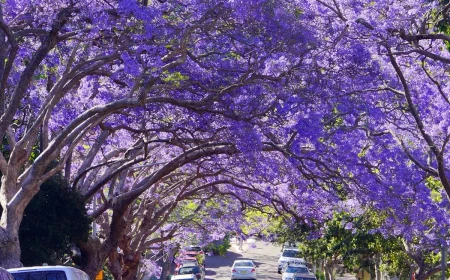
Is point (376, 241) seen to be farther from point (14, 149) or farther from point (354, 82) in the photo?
point (14, 149)

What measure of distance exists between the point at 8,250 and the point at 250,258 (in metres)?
61.1

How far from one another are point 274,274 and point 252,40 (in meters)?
41.9

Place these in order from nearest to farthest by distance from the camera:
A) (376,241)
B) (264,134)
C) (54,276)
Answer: (54,276) < (264,134) < (376,241)

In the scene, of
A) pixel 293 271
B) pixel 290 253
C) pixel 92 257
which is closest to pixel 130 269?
pixel 92 257

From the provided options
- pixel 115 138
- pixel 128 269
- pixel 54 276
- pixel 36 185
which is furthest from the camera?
pixel 128 269

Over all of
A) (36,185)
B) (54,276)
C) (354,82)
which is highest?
(354,82)

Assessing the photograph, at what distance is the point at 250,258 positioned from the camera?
245ft

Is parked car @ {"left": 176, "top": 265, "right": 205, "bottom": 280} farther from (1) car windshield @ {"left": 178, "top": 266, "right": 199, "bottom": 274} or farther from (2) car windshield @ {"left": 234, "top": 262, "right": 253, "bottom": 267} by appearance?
(2) car windshield @ {"left": 234, "top": 262, "right": 253, "bottom": 267}

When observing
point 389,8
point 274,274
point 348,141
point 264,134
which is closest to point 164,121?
point 264,134

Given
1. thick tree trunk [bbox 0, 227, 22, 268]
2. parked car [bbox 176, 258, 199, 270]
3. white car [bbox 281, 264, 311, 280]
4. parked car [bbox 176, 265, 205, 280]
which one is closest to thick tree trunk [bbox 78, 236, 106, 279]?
thick tree trunk [bbox 0, 227, 22, 268]

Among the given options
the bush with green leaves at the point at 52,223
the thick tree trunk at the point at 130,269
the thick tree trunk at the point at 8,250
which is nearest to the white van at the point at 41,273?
the thick tree trunk at the point at 8,250

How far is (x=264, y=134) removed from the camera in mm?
18453

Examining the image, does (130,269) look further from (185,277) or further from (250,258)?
(250,258)

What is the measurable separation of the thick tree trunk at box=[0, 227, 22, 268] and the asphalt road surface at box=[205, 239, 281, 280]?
34574 mm
